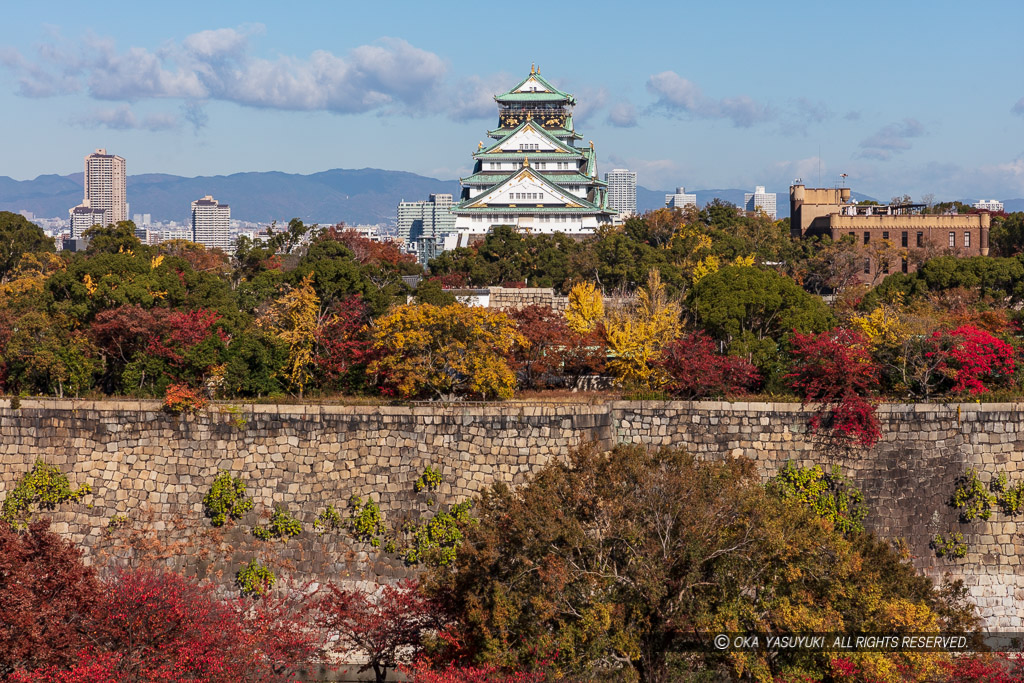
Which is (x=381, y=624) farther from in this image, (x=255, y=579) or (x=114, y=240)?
(x=114, y=240)

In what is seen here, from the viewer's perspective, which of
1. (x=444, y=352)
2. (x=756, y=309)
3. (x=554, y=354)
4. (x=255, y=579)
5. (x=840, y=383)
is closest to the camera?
(x=255, y=579)

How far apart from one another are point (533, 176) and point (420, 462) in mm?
47387

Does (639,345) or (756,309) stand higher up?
(756,309)

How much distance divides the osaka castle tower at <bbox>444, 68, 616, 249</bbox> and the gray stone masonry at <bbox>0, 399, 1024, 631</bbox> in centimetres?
4303

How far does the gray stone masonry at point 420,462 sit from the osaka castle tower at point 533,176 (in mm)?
43026

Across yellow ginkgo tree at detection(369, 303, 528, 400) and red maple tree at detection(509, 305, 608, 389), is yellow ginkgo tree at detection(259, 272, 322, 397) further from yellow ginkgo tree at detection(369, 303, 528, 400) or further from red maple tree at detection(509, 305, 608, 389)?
red maple tree at detection(509, 305, 608, 389)

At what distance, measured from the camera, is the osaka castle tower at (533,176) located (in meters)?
69.6

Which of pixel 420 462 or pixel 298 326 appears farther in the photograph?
pixel 298 326

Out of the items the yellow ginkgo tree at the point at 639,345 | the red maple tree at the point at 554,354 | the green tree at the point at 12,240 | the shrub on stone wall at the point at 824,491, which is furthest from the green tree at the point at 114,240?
the shrub on stone wall at the point at 824,491

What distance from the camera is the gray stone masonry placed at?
24.2 metres

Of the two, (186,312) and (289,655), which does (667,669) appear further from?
(186,312)

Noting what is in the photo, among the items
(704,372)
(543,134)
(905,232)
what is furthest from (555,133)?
(704,372)

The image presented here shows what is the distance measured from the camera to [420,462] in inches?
967

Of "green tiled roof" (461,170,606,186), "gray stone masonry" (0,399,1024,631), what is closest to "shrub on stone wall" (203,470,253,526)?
"gray stone masonry" (0,399,1024,631)
